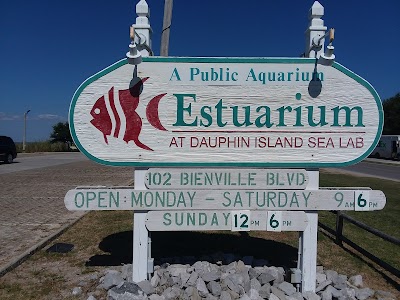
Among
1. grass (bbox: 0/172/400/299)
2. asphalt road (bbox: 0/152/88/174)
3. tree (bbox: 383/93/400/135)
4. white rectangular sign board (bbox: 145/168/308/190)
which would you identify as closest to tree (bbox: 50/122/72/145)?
asphalt road (bbox: 0/152/88/174)

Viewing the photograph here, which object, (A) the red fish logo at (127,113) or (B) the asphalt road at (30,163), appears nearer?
(A) the red fish logo at (127,113)

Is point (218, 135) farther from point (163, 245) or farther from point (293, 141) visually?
point (163, 245)

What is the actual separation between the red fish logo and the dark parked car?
2257 centimetres

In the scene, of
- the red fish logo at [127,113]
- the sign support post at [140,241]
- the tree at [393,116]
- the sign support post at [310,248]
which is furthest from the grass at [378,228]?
the tree at [393,116]

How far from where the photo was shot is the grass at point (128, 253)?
445 cm

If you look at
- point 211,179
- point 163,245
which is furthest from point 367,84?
point 163,245

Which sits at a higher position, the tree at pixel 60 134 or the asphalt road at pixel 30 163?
the tree at pixel 60 134

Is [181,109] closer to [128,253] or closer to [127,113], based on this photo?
[127,113]

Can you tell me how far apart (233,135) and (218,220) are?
100cm

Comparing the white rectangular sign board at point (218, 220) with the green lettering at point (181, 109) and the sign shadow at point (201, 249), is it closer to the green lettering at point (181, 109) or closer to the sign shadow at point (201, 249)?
the sign shadow at point (201, 249)

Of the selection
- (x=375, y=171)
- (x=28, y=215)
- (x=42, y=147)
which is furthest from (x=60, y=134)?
(x=28, y=215)

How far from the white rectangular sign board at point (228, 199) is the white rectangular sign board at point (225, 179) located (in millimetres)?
60

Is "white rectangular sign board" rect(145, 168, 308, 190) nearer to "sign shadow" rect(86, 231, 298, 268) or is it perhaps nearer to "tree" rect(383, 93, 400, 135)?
"sign shadow" rect(86, 231, 298, 268)

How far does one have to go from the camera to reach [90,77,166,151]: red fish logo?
13.7 ft
